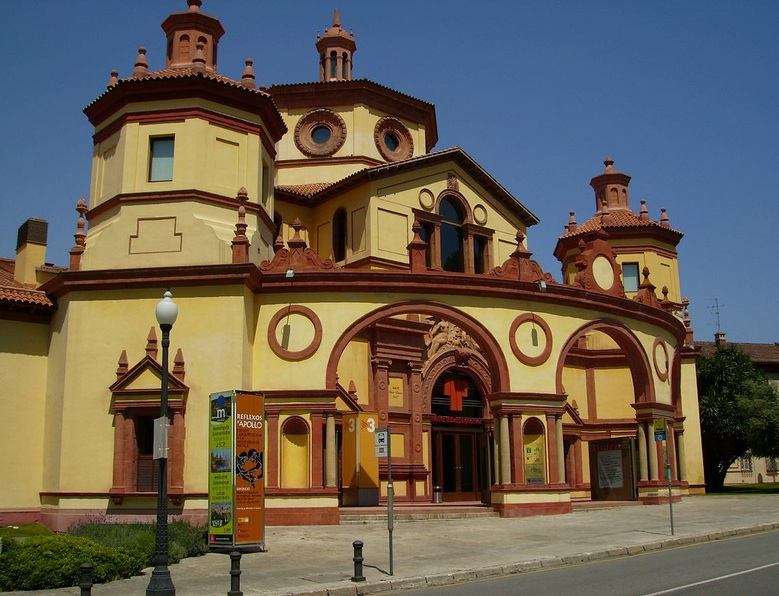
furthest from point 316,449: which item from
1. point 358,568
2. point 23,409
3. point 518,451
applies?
point 358,568

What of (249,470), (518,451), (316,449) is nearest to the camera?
(249,470)

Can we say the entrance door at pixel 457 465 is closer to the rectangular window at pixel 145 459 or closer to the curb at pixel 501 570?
the rectangular window at pixel 145 459

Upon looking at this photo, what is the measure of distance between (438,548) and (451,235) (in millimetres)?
18461

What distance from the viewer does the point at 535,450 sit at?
92.2ft

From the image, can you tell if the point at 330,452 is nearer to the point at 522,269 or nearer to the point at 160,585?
the point at 522,269

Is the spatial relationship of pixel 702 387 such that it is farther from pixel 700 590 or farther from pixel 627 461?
pixel 700 590

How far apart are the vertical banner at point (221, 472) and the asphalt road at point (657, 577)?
6169mm

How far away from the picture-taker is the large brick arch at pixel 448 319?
26.3 m

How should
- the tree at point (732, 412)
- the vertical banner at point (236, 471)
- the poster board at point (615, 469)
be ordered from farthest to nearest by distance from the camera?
the tree at point (732, 412), the poster board at point (615, 469), the vertical banner at point (236, 471)

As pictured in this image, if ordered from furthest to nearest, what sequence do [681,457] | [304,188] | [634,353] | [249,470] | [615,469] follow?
[304,188]
[681,457]
[615,469]
[634,353]
[249,470]

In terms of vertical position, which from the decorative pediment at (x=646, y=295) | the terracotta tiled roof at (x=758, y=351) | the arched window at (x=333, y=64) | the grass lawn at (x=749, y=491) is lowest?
the grass lawn at (x=749, y=491)

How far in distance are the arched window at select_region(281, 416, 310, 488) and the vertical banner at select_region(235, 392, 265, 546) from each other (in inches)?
194

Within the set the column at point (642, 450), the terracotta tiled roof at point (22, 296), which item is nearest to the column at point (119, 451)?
the terracotta tiled roof at point (22, 296)

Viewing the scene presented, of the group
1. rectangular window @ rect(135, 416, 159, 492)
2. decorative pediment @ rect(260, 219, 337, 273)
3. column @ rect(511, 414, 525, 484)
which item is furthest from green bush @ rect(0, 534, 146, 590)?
column @ rect(511, 414, 525, 484)
